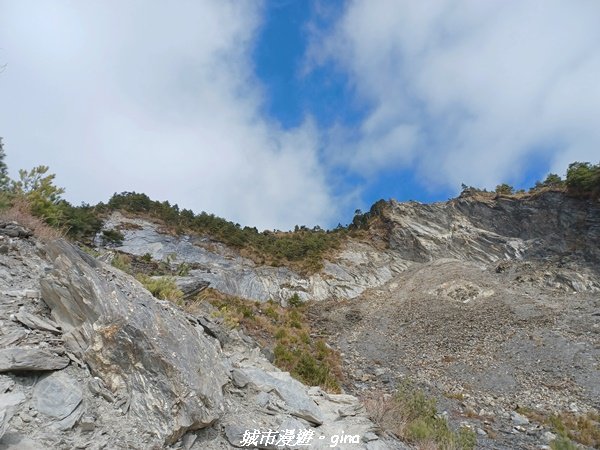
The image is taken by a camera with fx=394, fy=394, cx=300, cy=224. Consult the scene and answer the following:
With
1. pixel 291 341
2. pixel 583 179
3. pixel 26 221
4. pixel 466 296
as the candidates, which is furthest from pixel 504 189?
pixel 26 221

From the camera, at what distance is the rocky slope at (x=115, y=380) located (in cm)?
471

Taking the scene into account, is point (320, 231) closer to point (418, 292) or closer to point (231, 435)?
point (418, 292)

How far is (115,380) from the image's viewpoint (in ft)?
17.8

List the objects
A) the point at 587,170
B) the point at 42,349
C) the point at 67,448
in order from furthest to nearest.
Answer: the point at 587,170, the point at 42,349, the point at 67,448

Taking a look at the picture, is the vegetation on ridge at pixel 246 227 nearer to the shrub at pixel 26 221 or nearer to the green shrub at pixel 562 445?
the shrub at pixel 26 221

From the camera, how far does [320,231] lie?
4197 centimetres

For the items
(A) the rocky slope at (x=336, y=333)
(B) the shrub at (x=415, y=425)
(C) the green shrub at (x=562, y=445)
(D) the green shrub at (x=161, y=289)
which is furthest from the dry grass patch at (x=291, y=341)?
(C) the green shrub at (x=562, y=445)

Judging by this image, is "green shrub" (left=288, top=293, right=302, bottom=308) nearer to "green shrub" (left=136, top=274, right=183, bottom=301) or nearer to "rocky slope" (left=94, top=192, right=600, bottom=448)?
"rocky slope" (left=94, top=192, right=600, bottom=448)

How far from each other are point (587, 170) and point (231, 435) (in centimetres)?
3491

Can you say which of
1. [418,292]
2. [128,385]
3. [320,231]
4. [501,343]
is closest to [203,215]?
[320,231]

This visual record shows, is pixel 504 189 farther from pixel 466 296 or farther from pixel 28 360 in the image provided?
pixel 28 360

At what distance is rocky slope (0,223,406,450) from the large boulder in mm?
16

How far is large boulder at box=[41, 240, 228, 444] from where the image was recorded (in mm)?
5434

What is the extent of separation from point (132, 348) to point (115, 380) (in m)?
0.47
